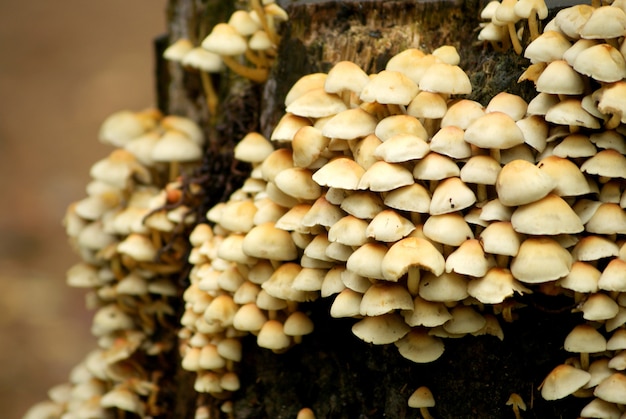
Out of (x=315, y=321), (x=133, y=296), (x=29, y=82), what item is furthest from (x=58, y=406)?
(x=29, y=82)

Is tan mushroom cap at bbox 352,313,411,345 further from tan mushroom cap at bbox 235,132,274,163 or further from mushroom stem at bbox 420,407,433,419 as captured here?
tan mushroom cap at bbox 235,132,274,163

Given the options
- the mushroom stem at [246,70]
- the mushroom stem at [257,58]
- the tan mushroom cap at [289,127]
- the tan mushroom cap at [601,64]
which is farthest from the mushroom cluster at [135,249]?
the tan mushroom cap at [601,64]

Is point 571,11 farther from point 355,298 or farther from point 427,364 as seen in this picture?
point 427,364

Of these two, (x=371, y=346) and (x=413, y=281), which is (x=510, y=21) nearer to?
(x=413, y=281)

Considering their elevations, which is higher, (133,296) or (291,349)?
(291,349)

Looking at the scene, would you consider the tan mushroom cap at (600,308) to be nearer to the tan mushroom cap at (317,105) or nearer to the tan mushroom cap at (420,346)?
the tan mushroom cap at (420,346)

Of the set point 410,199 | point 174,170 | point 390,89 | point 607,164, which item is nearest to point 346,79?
point 390,89
